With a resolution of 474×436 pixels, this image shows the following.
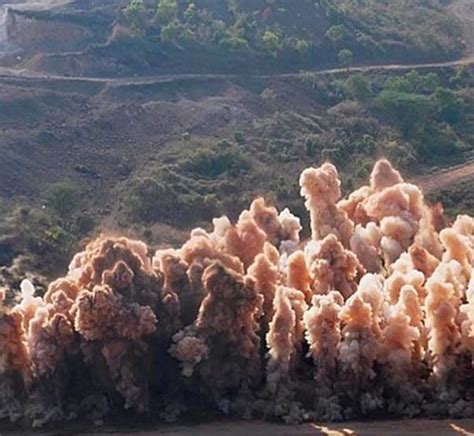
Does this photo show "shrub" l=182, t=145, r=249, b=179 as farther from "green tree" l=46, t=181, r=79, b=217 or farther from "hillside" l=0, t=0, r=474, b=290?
"green tree" l=46, t=181, r=79, b=217

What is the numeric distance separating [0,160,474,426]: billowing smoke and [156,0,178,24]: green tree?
48.0 metres

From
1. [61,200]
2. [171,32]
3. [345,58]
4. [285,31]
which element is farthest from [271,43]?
[61,200]

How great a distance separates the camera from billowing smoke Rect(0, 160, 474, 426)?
99.8 feet

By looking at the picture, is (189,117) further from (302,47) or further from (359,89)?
(302,47)

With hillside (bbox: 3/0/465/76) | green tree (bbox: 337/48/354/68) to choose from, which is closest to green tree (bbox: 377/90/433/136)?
green tree (bbox: 337/48/354/68)

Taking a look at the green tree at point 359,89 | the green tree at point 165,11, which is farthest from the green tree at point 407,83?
the green tree at point 165,11

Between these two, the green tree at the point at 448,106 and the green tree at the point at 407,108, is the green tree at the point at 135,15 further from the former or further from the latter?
the green tree at the point at 448,106

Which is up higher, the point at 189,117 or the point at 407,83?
the point at 407,83

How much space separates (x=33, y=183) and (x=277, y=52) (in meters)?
28.1

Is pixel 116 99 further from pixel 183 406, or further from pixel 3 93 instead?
pixel 183 406

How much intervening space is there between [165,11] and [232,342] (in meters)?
51.8

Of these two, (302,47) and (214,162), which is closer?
(214,162)

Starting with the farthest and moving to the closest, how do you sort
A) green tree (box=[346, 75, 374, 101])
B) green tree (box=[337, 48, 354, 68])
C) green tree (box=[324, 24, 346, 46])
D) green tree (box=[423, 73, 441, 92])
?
1. green tree (box=[324, 24, 346, 46])
2. green tree (box=[337, 48, 354, 68])
3. green tree (box=[423, 73, 441, 92])
4. green tree (box=[346, 75, 374, 101])

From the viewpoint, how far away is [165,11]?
78500 millimetres
